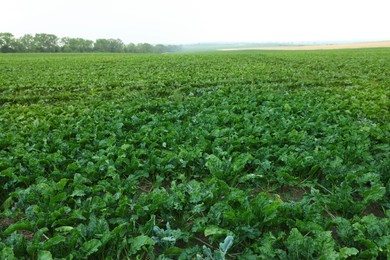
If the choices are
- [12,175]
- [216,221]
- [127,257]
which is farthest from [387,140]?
[12,175]

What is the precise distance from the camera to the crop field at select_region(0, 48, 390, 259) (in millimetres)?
3191

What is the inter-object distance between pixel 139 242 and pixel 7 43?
325 feet

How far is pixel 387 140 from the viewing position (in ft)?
19.6

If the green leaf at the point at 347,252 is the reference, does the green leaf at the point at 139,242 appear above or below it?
below

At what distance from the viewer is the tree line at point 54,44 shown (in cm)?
8231

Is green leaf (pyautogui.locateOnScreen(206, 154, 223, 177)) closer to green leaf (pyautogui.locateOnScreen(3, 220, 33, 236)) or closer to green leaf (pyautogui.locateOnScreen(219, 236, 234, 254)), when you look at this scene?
green leaf (pyautogui.locateOnScreen(219, 236, 234, 254))

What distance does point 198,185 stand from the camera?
4.12 metres

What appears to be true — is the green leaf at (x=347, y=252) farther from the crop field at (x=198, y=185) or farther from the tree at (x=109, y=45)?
the tree at (x=109, y=45)

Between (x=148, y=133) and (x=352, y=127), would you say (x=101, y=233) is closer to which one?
(x=148, y=133)

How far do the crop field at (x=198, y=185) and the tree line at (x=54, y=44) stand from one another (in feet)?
292

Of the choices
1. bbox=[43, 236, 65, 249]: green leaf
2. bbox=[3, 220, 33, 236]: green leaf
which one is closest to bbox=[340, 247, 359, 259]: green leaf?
bbox=[43, 236, 65, 249]: green leaf

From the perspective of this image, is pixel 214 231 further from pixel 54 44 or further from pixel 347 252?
pixel 54 44

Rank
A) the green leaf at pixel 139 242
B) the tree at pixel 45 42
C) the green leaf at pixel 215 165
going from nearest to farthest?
1. the green leaf at pixel 139 242
2. the green leaf at pixel 215 165
3. the tree at pixel 45 42

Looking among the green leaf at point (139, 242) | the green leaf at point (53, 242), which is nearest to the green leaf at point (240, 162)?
the green leaf at point (139, 242)
